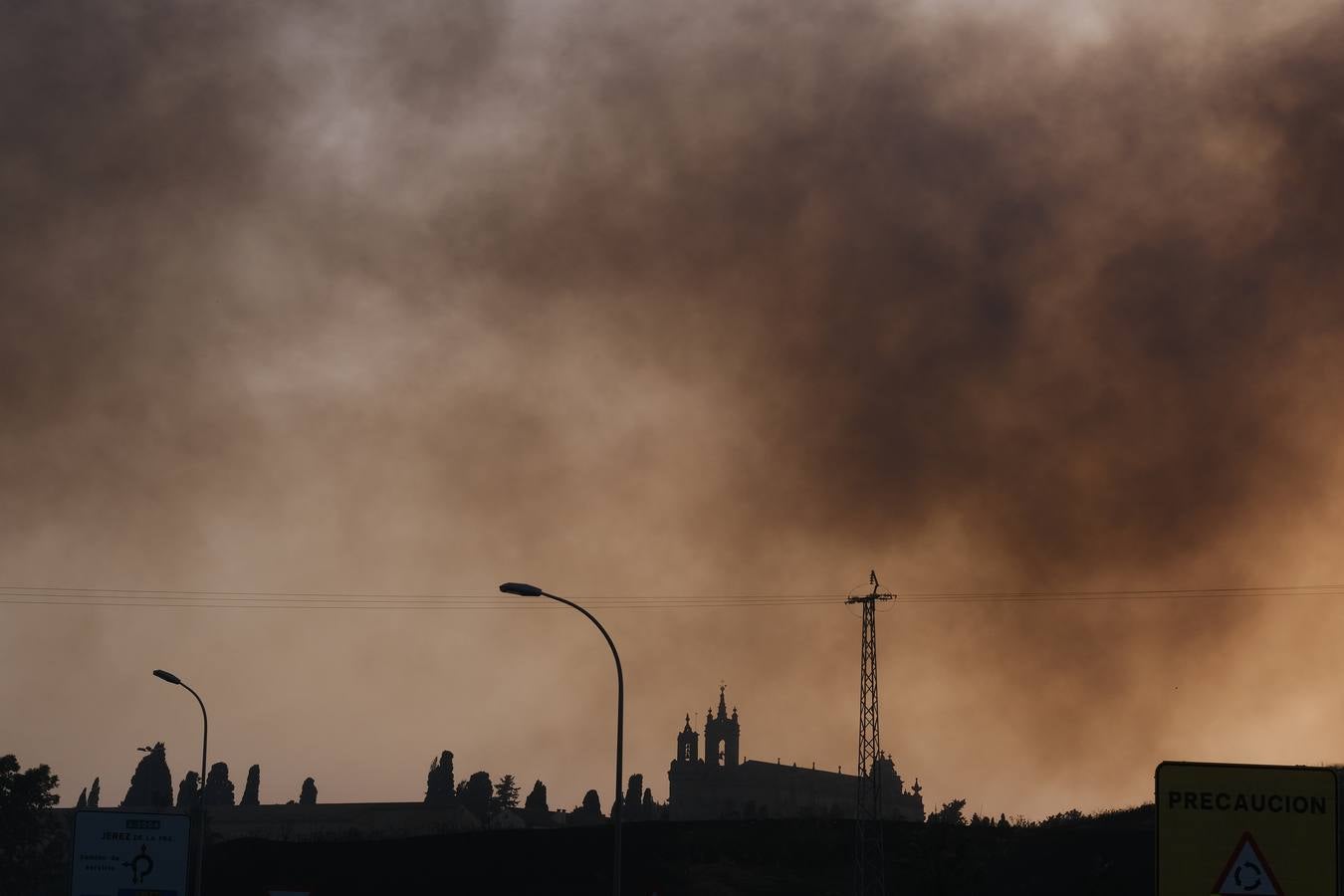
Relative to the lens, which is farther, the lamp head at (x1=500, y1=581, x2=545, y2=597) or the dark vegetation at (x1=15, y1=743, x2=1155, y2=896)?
the dark vegetation at (x1=15, y1=743, x2=1155, y2=896)

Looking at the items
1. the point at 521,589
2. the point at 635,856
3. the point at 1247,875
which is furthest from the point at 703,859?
the point at 1247,875

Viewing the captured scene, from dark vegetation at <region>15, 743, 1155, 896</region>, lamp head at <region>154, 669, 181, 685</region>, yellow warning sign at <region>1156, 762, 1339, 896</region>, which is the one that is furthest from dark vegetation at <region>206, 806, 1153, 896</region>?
yellow warning sign at <region>1156, 762, 1339, 896</region>

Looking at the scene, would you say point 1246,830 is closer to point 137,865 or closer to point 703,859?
point 137,865

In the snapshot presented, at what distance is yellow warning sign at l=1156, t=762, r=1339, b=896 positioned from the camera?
12.1 meters

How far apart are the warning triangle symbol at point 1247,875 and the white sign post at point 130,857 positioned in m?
28.0

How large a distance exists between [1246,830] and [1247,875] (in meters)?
0.36

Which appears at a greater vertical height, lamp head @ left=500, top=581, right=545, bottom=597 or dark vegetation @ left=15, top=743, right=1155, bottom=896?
lamp head @ left=500, top=581, right=545, bottom=597

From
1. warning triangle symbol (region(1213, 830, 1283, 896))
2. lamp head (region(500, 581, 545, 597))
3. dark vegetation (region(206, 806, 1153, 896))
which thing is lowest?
warning triangle symbol (region(1213, 830, 1283, 896))

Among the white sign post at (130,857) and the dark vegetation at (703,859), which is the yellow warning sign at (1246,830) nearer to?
the white sign post at (130,857)

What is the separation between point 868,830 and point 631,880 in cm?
2290

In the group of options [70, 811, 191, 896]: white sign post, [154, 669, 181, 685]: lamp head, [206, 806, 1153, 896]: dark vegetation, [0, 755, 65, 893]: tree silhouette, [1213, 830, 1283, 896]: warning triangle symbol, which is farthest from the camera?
[0, 755, 65, 893]: tree silhouette

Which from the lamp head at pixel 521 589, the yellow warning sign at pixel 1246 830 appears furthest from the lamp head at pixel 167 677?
the yellow warning sign at pixel 1246 830

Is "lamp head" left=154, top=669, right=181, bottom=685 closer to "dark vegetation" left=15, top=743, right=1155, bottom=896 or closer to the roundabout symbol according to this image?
the roundabout symbol

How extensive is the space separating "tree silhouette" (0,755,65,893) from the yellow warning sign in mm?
131012
